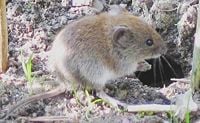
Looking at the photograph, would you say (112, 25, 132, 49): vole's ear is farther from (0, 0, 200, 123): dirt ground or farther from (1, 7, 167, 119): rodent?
(0, 0, 200, 123): dirt ground

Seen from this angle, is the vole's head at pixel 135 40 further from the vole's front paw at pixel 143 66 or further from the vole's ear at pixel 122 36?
the vole's front paw at pixel 143 66

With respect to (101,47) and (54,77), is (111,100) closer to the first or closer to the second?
(101,47)

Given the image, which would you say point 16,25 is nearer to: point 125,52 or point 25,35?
point 25,35

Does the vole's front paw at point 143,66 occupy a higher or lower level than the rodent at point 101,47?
lower

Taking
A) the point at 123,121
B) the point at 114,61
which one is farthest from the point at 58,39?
the point at 123,121

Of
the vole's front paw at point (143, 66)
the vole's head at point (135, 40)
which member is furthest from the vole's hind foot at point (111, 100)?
the vole's front paw at point (143, 66)

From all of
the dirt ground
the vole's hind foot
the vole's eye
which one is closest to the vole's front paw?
the dirt ground
